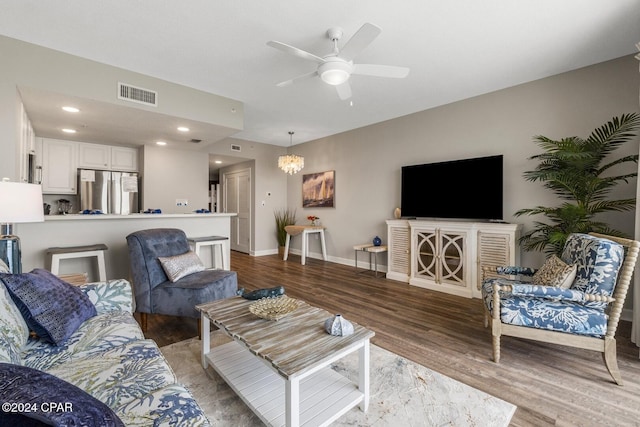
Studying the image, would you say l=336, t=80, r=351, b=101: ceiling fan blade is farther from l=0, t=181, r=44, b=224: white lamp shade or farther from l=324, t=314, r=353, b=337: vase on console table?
l=0, t=181, r=44, b=224: white lamp shade

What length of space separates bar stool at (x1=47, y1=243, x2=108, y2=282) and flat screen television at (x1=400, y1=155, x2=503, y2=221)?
153 inches

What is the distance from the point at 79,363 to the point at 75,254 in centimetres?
185

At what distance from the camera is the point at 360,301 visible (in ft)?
→ 11.2

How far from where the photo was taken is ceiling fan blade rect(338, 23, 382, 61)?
74.2 inches

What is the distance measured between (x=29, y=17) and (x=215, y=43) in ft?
4.52

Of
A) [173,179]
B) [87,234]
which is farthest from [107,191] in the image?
[87,234]

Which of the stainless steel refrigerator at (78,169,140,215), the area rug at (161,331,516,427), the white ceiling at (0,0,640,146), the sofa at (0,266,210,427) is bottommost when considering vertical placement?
the area rug at (161,331,516,427)

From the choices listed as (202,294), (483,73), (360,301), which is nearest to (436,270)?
(360,301)

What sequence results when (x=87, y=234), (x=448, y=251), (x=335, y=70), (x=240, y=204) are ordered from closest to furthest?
(x=335, y=70) < (x=87, y=234) < (x=448, y=251) < (x=240, y=204)

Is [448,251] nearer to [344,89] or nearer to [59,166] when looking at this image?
[344,89]

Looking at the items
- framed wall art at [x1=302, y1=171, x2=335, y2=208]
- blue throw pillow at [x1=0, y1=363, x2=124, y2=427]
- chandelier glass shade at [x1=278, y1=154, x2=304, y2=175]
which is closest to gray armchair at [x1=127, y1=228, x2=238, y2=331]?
blue throw pillow at [x1=0, y1=363, x2=124, y2=427]

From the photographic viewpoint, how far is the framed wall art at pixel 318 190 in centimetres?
588

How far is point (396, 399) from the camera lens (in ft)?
5.58

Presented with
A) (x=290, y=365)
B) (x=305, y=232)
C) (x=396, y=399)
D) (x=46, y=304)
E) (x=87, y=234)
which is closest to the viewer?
(x=290, y=365)
